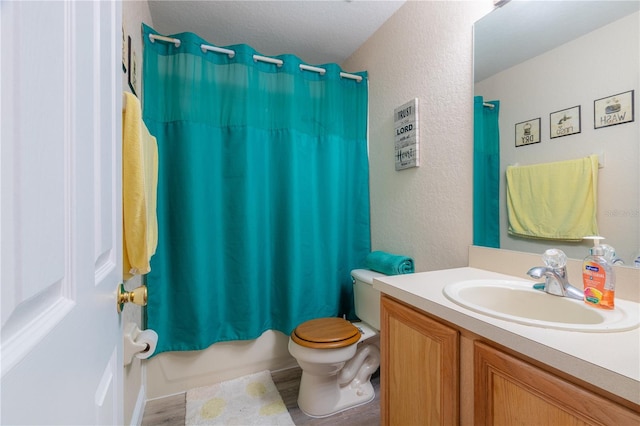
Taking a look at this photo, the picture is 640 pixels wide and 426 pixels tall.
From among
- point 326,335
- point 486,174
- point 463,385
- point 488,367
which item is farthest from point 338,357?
point 486,174

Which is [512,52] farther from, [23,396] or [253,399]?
[253,399]

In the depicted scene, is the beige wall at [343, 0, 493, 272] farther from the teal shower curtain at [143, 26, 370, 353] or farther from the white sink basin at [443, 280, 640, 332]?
the white sink basin at [443, 280, 640, 332]

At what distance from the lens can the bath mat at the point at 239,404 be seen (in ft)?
4.72

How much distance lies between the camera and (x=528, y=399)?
0.62 m

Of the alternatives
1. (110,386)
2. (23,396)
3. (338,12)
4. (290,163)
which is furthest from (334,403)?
(338,12)

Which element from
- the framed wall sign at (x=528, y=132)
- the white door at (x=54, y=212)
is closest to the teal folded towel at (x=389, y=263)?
the framed wall sign at (x=528, y=132)

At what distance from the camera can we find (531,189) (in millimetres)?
1105

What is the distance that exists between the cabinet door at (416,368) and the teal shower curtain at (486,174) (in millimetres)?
590

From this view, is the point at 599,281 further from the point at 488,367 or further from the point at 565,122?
the point at 565,122

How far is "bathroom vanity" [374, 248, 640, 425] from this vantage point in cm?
52

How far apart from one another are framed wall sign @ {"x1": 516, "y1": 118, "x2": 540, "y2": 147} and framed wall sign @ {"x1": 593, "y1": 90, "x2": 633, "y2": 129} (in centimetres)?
18

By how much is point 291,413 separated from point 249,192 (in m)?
1.28

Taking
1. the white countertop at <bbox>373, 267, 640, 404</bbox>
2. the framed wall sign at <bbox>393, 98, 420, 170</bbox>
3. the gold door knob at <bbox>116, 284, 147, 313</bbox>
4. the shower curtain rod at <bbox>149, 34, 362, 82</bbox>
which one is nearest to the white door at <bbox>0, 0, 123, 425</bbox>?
the gold door knob at <bbox>116, 284, 147, 313</bbox>

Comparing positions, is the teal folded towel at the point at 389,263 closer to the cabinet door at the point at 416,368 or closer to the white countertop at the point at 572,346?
the cabinet door at the point at 416,368
